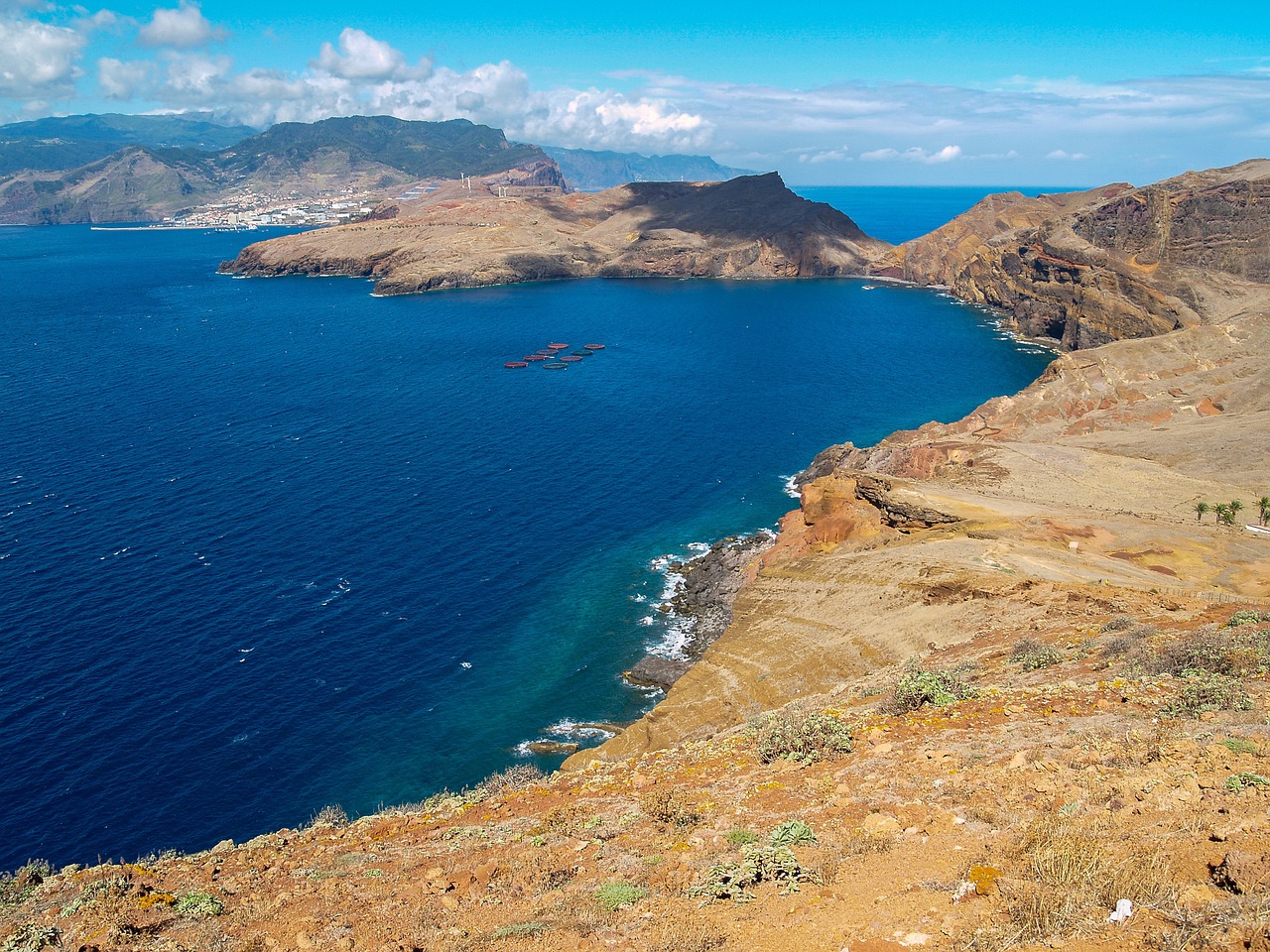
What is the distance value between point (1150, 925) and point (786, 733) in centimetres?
1396

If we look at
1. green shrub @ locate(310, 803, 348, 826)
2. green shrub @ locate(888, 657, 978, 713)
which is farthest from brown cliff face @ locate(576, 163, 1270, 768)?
green shrub @ locate(310, 803, 348, 826)

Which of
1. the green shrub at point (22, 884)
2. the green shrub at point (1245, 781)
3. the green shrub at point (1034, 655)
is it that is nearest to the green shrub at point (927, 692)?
the green shrub at point (1034, 655)

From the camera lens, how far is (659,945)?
47.4ft

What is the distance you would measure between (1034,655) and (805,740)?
11.6 meters

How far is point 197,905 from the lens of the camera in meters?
18.0

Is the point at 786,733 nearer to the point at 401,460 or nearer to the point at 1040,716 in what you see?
the point at 1040,716

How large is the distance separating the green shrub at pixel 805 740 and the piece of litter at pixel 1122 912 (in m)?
11.7

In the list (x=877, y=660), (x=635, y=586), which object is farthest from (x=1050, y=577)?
(x=635, y=586)

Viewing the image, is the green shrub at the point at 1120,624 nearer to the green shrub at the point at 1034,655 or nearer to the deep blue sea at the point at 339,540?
the green shrub at the point at 1034,655

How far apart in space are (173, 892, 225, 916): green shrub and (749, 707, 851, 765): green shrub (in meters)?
15.0

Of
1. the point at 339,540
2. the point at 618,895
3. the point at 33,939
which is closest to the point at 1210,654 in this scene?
the point at 618,895

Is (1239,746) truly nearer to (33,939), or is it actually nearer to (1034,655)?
(1034,655)

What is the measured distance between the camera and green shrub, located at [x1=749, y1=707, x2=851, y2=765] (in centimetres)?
2434

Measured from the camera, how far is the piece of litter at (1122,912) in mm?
12484
